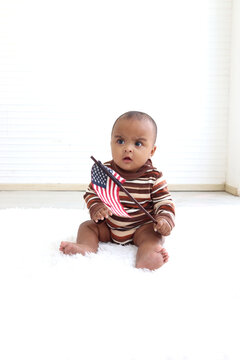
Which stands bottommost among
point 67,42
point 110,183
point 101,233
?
point 101,233

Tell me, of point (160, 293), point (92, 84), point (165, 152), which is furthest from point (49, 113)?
point (160, 293)

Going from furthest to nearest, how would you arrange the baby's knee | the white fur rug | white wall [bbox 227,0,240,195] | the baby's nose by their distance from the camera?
white wall [bbox 227,0,240,195] → the baby's nose → the baby's knee → the white fur rug

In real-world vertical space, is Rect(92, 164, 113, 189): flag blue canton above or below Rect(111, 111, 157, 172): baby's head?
below

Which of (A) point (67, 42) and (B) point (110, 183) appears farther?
(A) point (67, 42)

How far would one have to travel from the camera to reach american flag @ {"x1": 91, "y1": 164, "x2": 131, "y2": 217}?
1026 millimetres

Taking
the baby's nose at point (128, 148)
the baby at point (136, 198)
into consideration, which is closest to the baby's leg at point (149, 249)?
the baby at point (136, 198)

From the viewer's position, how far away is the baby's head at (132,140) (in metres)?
1.10

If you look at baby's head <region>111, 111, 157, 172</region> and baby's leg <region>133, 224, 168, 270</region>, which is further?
baby's head <region>111, 111, 157, 172</region>

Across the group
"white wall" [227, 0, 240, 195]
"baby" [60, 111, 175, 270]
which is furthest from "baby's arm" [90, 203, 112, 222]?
"white wall" [227, 0, 240, 195]

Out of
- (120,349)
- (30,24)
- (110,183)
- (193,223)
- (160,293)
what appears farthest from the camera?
(30,24)

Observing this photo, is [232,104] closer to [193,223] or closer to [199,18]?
[199,18]

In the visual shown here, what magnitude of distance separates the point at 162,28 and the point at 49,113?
972mm

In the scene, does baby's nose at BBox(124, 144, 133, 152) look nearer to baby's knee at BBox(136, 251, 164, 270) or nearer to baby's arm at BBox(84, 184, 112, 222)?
baby's arm at BBox(84, 184, 112, 222)

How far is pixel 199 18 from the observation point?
274 cm
